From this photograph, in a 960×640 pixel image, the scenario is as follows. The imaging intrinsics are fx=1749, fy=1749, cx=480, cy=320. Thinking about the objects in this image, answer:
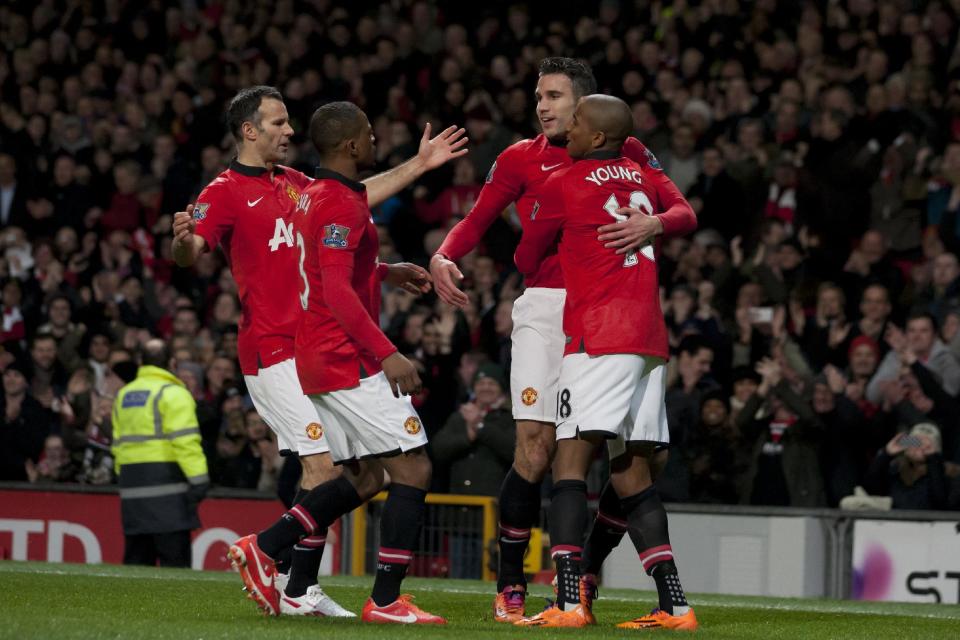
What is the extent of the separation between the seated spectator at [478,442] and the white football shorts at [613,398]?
568cm

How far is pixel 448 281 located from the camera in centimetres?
766

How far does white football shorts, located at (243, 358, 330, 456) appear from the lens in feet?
26.3

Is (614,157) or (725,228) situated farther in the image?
(725,228)

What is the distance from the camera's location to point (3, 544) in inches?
554

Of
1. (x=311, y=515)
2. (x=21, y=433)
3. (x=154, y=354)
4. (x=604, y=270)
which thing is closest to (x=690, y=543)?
(x=154, y=354)

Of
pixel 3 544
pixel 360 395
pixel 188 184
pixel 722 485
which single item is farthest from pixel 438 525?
pixel 188 184

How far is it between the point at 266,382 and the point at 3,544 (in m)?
6.68

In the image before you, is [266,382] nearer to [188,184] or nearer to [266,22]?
A: [188,184]

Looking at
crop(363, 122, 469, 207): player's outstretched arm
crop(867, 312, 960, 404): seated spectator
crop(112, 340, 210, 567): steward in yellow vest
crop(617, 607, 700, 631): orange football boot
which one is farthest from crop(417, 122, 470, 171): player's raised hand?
crop(867, 312, 960, 404): seated spectator

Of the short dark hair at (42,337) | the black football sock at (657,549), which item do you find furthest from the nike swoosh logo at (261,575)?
the short dark hair at (42,337)

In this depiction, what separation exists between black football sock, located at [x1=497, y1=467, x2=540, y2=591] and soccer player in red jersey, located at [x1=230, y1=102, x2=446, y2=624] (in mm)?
551

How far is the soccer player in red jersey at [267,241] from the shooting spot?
7973 mm

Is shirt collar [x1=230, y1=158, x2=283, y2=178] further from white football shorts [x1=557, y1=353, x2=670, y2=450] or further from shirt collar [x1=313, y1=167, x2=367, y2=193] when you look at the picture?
white football shorts [x1=557, y1=353, x2=670, y2=450]

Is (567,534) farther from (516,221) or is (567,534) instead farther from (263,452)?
(516,221)
